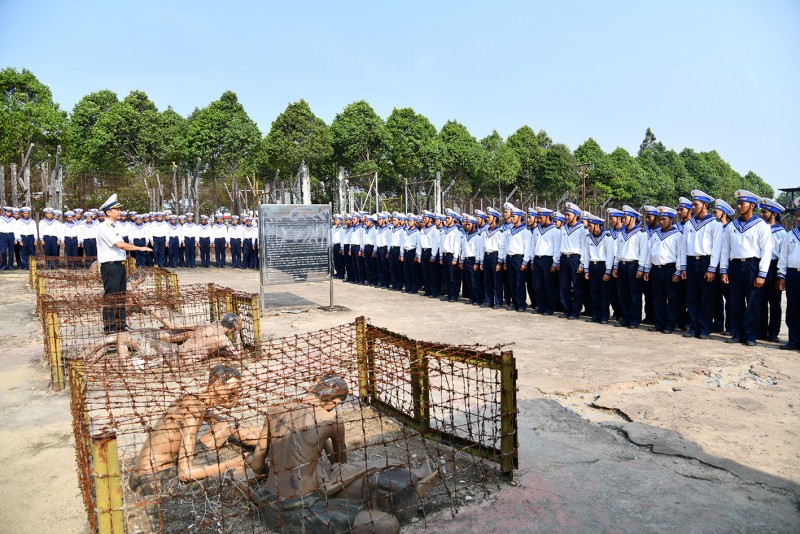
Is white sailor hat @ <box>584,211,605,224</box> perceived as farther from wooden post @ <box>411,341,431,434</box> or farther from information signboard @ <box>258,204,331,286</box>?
wooden post @ <box>411,341,431,434</box>

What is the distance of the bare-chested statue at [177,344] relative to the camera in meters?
6.71

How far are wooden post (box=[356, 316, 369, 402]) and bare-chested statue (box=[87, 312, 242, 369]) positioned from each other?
162 cm

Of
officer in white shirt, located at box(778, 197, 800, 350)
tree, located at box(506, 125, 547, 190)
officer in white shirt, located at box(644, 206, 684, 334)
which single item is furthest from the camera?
tree, located at box(506, 125, 547, 190)

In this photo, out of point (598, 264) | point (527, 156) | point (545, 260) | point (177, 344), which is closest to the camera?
point (177, 344)

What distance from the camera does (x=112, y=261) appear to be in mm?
8758

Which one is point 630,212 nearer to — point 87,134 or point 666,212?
point 666,212

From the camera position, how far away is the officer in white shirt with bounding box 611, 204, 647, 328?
9180 millimetres

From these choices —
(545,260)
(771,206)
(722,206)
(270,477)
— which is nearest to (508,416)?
(270,477)

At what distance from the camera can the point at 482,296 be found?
1270 cm

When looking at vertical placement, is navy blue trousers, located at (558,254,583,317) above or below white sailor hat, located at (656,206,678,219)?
below

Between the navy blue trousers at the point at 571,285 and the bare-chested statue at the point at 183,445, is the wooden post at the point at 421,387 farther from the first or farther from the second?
Answer: the navy blue trousers at the point at 571,285

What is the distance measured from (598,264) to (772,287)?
101 inches

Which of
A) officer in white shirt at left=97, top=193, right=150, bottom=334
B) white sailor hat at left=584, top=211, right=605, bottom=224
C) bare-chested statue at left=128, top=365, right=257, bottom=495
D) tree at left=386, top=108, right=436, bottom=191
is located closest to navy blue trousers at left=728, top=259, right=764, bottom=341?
white sailor hat at left=584, top=211, right=605, bottom=224

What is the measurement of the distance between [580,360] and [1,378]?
669 cm
